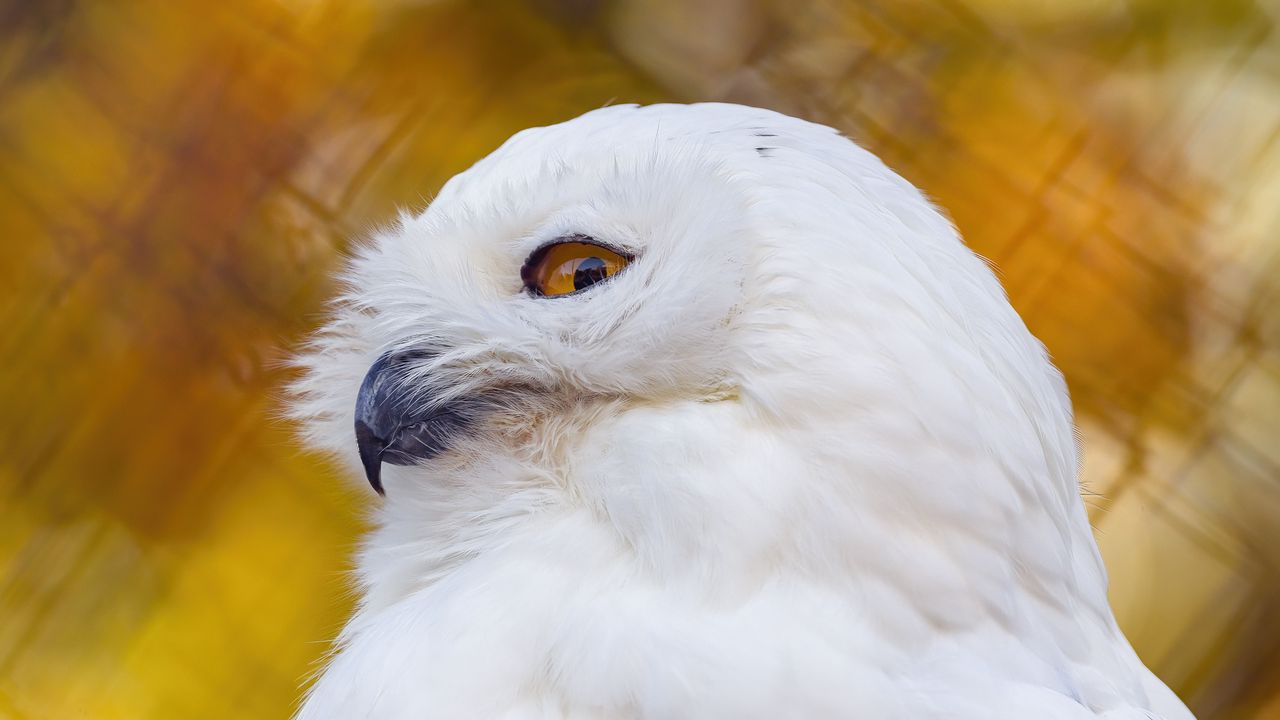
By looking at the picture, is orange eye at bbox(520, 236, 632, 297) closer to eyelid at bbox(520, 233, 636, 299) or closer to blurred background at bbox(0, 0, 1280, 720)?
eyelid at bbox(520, 233, 636, 299)

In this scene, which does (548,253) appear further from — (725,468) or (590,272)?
(725,468)

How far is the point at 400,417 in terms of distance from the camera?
79cm

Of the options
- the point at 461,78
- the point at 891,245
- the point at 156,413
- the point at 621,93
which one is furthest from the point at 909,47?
the point at 156,413

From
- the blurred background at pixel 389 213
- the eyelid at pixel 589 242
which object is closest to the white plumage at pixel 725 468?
the eyelid at pixel 589 242

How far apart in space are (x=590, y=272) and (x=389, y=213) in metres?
0.94

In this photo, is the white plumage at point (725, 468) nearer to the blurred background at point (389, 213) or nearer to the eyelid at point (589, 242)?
the eyelid at point (589, 242)

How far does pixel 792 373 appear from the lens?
68 centimetres

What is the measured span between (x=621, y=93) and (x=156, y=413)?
0.96 metres

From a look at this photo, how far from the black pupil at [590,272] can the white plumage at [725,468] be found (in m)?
0.02

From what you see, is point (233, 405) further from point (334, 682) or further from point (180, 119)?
point (334, 682)

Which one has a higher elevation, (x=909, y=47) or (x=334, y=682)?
(x=909, y=47)

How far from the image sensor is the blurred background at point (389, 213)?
1.61 meters

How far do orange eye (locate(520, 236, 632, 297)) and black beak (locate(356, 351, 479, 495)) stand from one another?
0.37ft

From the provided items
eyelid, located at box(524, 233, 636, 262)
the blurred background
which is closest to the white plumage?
eyelid, located at box(524, 233, 636, 262)
